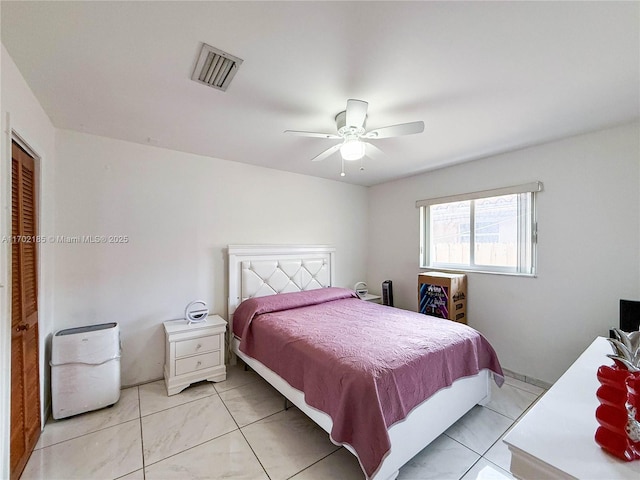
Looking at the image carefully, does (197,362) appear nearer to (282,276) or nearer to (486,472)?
(282,276)

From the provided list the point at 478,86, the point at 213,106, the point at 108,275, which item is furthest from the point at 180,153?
the point at 478,86

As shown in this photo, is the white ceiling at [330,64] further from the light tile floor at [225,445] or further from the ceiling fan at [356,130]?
the light tile floor at [225,445]

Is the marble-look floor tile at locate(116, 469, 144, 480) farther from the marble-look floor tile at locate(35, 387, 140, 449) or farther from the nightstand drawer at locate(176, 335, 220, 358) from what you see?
the nightstand drawer at locate(176, 335, 220, 358)

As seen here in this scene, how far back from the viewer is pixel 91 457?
5.91 ft

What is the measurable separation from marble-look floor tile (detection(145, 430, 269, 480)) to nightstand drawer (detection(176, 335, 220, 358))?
933mm

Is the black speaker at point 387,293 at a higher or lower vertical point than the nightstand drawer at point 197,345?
higher

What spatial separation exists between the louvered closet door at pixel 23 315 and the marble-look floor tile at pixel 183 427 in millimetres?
685

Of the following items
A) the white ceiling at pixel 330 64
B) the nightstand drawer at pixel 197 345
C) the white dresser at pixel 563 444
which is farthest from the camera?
the nightstand drawer at pixel 197 345

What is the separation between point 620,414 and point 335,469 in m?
1.57

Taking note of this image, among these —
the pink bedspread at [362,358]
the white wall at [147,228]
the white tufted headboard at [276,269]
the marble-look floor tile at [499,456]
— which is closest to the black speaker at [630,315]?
the pink bedspread at [362,358]

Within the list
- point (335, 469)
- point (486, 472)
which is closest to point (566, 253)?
point (486, 472)

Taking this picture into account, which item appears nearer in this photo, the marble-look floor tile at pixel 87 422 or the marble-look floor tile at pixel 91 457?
the marble-look floor tile at pixel 91 457

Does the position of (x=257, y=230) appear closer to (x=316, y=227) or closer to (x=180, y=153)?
(x=316, y=227)

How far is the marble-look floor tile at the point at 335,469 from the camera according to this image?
1673mm
